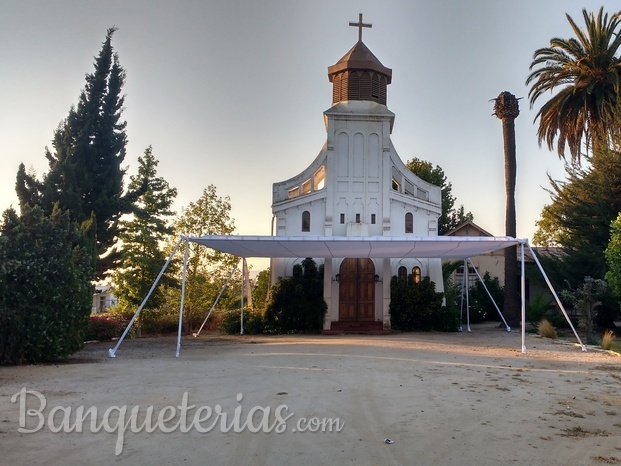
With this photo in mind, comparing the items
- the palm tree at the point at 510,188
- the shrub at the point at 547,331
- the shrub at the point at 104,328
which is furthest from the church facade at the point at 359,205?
the shrub at the point at 104,328

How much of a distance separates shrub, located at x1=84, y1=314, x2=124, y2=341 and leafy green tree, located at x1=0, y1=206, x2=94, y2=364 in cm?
682

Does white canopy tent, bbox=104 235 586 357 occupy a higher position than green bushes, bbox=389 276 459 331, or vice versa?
white canopy tent, bbox=104 235 586 357

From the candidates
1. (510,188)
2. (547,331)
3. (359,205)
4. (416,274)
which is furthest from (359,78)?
(547,331)

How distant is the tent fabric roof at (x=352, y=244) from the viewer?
1334 cm

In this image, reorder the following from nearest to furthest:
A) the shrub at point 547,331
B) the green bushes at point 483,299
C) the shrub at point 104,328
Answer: the shrub at point 547,331 < the shrub at point 104,328 < the green bushes at point 483,299

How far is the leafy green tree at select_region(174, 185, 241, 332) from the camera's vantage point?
71.8ft

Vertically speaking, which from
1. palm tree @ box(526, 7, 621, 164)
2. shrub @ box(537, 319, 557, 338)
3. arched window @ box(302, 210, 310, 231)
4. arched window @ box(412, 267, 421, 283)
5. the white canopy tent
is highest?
palm tree @ box(526, 7, 621, 164)

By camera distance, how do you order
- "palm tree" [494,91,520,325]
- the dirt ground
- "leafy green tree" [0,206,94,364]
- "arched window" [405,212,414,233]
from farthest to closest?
"palm tree" [494,91,520,325] < "arched window" [405,212,414,233] < "leafy green tree" [0,206,94,364] < the dirt ground

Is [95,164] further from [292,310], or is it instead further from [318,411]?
[318,411]

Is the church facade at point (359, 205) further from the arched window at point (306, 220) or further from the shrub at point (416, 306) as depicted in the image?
the shrub at point (416, 306)

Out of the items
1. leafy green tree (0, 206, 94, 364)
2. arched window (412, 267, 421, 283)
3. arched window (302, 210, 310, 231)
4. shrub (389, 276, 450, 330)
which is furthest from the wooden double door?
leafy green tree (0, 206, 94, 364)

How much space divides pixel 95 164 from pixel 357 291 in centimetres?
1142

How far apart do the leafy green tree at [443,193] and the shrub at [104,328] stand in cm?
2155

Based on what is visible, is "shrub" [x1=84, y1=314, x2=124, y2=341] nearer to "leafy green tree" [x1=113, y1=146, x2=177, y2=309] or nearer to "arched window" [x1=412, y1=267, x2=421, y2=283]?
"leafy green tree" [x1=113, y1=146, x2=177, y2=309]
